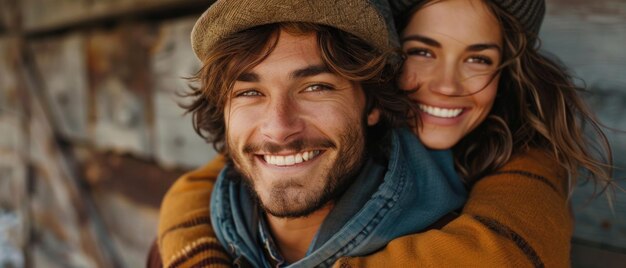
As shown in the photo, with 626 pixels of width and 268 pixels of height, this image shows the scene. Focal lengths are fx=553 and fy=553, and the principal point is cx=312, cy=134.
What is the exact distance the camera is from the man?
126 cm

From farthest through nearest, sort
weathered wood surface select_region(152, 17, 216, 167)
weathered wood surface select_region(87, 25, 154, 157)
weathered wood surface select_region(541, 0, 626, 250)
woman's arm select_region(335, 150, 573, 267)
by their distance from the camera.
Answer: weathered wood surface select_region(87, 25, 154, 157) → weathered wood surface select_region(152, 17, 216, 167) → weathered wood surface select_region(541, 0, 626, 250) → woman's arm select_region(335, 150, 573, 267)

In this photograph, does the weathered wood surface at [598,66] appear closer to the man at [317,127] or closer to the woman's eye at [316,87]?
the man at [317,127]

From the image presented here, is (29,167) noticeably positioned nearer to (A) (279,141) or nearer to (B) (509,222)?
(A) (279,141)

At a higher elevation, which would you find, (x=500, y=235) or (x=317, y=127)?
(x=317, y=127)

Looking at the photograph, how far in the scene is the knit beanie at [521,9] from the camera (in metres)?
1.34

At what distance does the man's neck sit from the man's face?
0.44 ft

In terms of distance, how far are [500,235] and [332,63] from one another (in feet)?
1.76

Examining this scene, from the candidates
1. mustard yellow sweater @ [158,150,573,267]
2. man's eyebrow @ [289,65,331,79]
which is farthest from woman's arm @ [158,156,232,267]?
man's eyebrow @ [289,65,331,79]

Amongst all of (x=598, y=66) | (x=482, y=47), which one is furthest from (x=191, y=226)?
(x=598, y=66)

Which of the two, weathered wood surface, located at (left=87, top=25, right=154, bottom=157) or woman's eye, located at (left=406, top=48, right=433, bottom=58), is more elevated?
woman's eye, located at (left=406, top=48, right=433, bottom=58)

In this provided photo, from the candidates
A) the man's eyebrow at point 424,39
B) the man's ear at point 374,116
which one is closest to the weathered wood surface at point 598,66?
the man's eyebrow at point 424,39

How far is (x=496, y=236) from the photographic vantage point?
1.11 meters

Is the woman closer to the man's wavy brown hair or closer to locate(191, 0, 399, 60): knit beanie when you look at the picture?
the man's wavy brown hair

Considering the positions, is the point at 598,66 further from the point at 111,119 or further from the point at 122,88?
the point at 111,119
